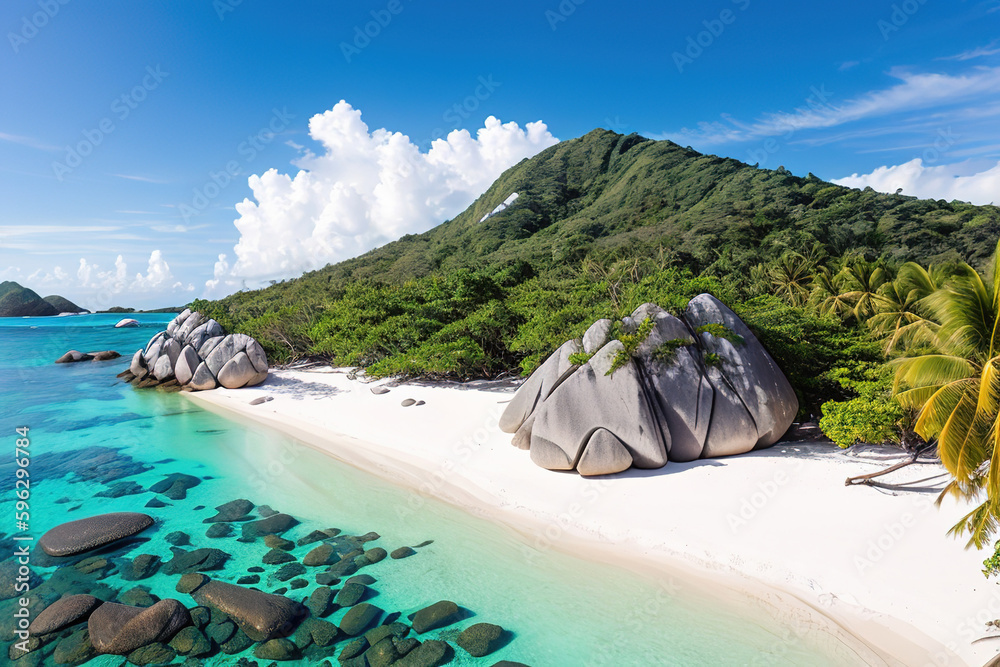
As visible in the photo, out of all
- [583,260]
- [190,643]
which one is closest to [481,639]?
[190,643]

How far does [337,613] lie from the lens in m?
6.51

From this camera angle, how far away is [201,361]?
2169 cm

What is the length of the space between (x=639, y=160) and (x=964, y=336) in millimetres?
90261

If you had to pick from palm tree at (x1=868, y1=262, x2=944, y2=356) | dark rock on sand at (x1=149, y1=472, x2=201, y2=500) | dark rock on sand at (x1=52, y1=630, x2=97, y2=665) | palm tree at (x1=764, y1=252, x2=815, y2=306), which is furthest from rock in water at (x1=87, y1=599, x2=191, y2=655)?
palm tree at (x1=764, y1=252, x2=815, y2=306)

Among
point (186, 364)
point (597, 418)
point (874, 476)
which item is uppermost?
point (186, 364)

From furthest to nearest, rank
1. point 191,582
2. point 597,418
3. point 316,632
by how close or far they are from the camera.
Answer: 1. point 597,418
2. point 191,582
3. point 316,632

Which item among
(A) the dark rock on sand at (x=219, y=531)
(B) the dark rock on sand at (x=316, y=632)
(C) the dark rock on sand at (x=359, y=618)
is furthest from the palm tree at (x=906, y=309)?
(A) the dark rock on sand at (x=219, y=531)

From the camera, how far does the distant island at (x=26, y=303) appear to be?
95.9m

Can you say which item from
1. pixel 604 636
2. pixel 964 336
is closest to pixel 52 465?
pixel 604 636

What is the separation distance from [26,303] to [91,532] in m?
130

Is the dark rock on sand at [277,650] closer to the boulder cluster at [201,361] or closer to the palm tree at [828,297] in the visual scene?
the boulder cluster at [201,361]

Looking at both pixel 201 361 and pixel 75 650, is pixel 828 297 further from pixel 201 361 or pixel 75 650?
pixel 201 361

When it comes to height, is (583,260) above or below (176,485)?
above

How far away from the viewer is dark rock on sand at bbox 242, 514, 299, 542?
28.5ft
